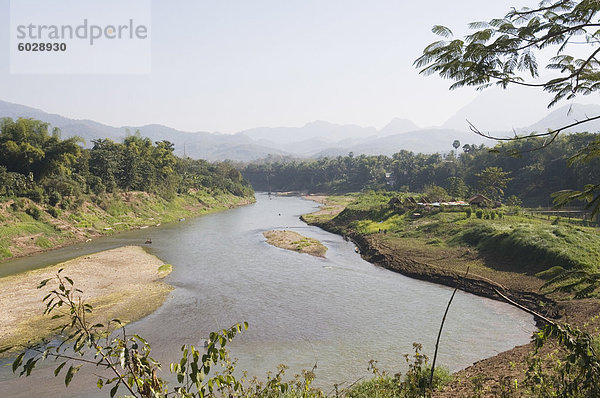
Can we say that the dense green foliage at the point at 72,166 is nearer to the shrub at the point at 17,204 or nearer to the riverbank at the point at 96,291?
the shrub at the point at 17,204

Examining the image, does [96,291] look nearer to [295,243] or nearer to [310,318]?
[310,318]

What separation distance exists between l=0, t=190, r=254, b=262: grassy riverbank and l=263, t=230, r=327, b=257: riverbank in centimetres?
2075

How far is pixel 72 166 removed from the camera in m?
52.2

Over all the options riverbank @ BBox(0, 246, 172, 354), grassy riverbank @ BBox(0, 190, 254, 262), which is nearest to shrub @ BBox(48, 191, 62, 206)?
grassy riverbank @ BBox(0, 190, 254, 262)

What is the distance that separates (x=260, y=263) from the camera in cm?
3378

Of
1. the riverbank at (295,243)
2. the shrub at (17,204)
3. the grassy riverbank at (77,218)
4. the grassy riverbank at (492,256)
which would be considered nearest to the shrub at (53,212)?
the grassy riverbank at (77,218)

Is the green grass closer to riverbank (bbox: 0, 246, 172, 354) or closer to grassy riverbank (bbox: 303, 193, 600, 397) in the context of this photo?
riverbank (bbox: 0, 246, 172, 354)

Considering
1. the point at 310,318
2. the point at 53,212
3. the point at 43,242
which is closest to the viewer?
the point at 310,318

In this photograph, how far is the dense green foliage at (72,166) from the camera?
41.6m

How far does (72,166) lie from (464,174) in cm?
7698

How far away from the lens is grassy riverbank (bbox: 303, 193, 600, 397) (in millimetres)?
15402

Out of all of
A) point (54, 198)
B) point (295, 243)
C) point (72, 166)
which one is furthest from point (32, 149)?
point (295, 243)

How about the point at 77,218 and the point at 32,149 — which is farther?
the point at 77,218

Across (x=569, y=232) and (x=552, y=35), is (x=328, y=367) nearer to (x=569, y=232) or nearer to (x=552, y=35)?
(x=552, y=35)
